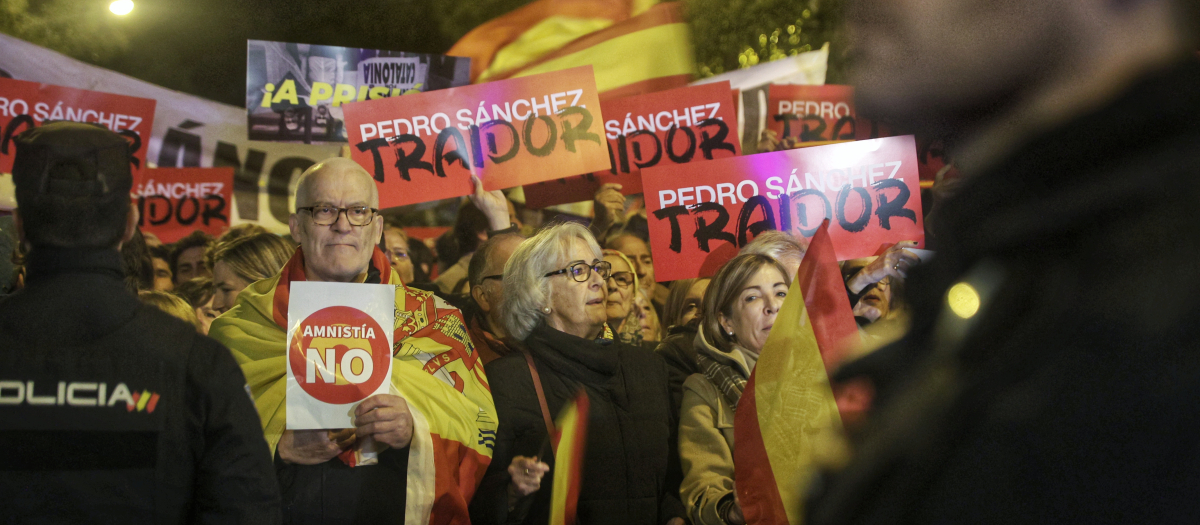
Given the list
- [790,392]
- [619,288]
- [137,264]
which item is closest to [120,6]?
[137,264]

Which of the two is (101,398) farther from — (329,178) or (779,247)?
(779,247)

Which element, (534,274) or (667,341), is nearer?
(534,274)

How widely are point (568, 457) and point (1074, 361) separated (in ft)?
8.24

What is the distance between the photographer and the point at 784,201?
400cm

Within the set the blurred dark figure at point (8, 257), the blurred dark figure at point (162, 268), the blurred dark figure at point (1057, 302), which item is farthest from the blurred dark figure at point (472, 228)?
the blurred dark figure at point (1057, 302)

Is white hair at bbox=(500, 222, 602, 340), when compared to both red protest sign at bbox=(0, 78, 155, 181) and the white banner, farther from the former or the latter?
the white banner

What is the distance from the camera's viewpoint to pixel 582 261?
3406 millimetres

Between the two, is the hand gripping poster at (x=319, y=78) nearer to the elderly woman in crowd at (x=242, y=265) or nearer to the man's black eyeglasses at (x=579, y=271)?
the elderly woman in crowd at (x=242, y=265)

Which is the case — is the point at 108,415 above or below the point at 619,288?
below

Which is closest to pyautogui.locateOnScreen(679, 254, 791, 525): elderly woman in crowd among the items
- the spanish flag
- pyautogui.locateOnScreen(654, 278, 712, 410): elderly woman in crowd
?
pyautogui.locateOnScreen(654, 278, 712, 410): elderly woman in crowd

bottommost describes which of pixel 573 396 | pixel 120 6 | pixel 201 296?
pixel 573 396

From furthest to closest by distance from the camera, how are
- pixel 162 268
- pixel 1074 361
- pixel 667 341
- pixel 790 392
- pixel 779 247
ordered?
pixel 162 268, pixel 667 341, pixel 779 247, pixel 790 392, pixel 1074 361

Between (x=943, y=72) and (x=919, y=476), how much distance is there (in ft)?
1.16

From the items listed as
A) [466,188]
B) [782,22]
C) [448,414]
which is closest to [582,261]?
[448,414]
